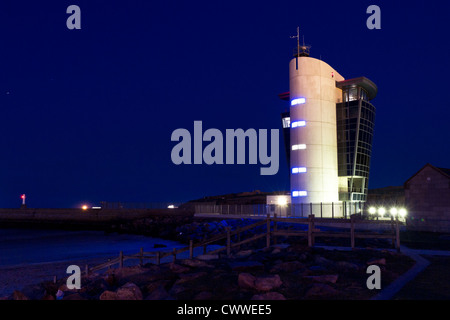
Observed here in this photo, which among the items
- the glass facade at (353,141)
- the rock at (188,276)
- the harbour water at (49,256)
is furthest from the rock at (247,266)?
the glass facade at (353,141)

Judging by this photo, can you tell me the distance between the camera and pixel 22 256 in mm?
41938

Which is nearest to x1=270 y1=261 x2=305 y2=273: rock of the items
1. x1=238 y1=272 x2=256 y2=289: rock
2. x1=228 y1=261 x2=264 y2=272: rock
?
x1=228 y1=261 x2=264 y2=272: rock

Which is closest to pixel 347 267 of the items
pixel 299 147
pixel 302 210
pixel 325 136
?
pixel 302 210

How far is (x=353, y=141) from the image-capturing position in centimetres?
5341

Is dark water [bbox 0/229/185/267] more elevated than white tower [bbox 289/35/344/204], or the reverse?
white tower [bbox 289/35/344/204]

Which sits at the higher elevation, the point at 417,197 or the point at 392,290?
the point at 417,197

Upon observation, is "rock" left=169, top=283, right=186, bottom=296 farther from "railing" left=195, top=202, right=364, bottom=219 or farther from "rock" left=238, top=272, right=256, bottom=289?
"railing" left=195, top=202, right=364, bottom=219

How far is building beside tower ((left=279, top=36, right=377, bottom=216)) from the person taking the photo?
169ft

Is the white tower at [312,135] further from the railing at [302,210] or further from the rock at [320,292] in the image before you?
the rock at [320,292]

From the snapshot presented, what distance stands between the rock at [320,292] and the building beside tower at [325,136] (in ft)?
123
